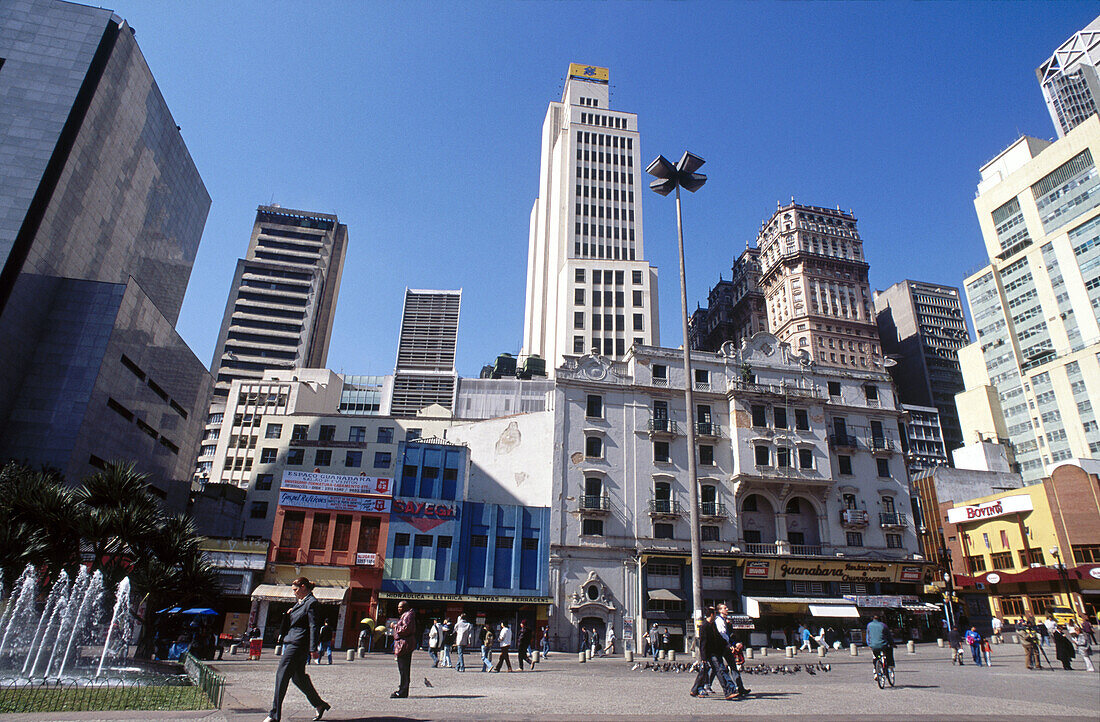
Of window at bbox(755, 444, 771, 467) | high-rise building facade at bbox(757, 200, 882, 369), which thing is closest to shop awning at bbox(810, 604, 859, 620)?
window at bbox(755, 444, 771, 467)

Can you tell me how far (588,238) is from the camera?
309 ft

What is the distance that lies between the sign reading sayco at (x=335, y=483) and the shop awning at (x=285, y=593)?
5.78 meters

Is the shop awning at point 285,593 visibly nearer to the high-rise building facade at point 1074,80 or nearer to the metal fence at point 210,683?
the metal fence at point 210,683

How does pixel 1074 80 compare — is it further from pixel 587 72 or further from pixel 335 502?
pixel 335 502

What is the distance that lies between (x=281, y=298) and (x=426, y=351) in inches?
1405

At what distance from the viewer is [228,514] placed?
206 feet

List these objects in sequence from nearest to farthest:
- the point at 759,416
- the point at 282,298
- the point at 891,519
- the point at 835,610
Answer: the point at 835,610, the point at 891,519, the point at 759,416, the point at 282,298

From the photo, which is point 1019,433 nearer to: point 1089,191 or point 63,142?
point 1089,191

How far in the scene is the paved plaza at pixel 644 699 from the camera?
10.6m

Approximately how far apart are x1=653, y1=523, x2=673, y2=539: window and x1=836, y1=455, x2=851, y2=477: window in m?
14.5

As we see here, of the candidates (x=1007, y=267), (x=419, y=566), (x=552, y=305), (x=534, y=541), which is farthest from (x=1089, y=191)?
(x=419, y=566)

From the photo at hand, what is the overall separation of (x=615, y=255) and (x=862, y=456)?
5082cm

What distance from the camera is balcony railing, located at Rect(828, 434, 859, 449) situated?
49.5m

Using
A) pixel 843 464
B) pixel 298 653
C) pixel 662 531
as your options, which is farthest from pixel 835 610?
pixel 298 653
